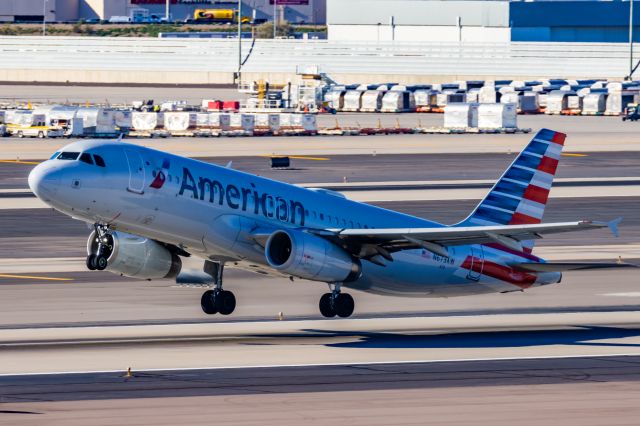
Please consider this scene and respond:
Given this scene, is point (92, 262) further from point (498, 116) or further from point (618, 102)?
point (618, 102)

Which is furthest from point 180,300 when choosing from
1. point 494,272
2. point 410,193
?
point 410,193

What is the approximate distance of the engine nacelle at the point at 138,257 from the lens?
46625 millimetres

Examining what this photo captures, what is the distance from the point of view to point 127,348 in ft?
149

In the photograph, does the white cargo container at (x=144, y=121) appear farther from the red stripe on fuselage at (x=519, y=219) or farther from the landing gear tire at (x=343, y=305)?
the landing gear tire at (x=343, y=305)

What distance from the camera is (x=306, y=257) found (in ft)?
151

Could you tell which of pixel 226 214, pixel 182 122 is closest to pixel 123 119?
pixel 182 122

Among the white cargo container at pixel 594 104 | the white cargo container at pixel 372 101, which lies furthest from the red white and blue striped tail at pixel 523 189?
the white cargo container at pixel 372 101

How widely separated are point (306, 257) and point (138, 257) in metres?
5.98

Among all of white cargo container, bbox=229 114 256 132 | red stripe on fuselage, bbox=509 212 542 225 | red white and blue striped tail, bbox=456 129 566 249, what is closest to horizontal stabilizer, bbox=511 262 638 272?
red stripe on fuselage, bbox=509 212 542 225

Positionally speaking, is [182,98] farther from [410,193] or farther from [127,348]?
[127,348]

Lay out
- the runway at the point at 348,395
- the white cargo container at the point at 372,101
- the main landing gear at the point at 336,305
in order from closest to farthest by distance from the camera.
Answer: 1. the runway at the point at 348,395
2. the main landing gear at the point at 336,305
3. the white cargo container at the point at 372,101

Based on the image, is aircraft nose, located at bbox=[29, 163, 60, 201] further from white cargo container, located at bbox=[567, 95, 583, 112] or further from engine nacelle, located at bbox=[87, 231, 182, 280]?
white cargo container, located at bbox=[567, 95, 583, 112]

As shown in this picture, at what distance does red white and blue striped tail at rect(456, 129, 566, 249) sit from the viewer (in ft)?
174

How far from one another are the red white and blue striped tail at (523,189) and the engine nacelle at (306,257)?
7.65 m
